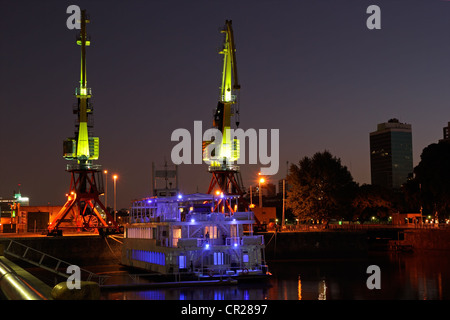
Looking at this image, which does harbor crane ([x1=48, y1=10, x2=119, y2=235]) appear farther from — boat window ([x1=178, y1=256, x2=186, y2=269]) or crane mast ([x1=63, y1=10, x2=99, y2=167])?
boat window ([x1=178, y1=256, x2=186, y2=269])

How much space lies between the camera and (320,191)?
90500 mm

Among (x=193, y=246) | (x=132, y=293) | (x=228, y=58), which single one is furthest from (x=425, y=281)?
(x=228, y=58)

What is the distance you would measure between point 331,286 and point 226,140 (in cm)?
3735

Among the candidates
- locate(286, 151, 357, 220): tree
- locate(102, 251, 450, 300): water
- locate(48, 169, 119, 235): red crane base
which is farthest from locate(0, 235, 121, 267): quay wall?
locate(286, 151, 357, 220): tree

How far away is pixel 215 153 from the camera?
79.5 m

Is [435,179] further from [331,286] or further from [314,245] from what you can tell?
[331,286]

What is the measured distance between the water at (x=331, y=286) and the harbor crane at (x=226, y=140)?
16.2 m

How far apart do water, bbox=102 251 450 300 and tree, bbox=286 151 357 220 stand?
23128mm

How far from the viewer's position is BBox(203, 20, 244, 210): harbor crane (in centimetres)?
7856

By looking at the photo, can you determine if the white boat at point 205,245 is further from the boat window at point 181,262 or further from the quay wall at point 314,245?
the quay wall at point 314,245

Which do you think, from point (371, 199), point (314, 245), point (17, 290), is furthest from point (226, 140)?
point (17, 290)
